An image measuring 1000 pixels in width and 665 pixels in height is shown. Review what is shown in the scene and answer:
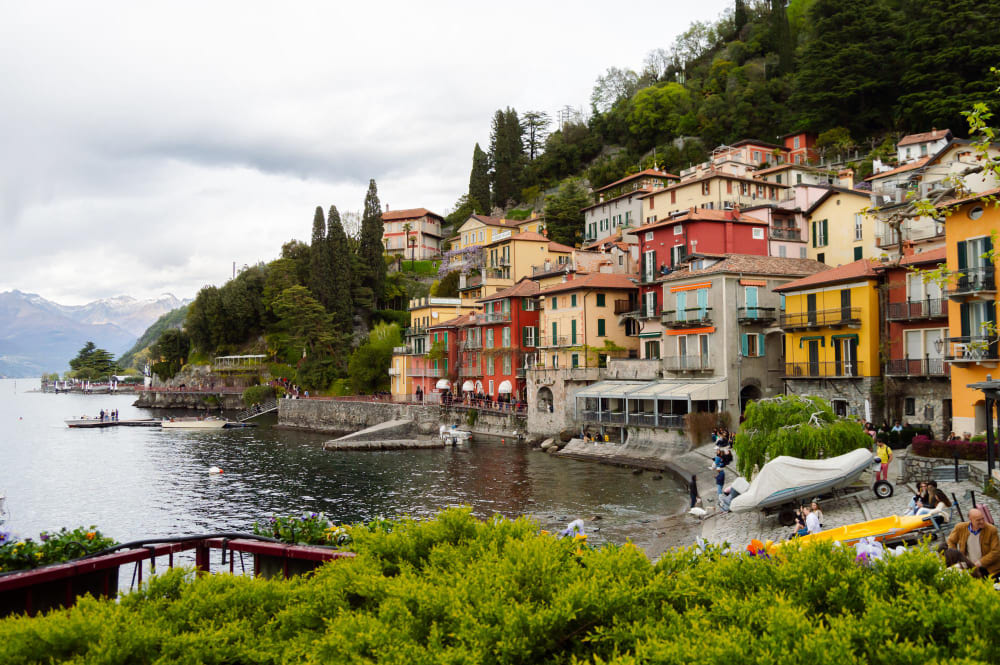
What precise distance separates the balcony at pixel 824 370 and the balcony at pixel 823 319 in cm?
209

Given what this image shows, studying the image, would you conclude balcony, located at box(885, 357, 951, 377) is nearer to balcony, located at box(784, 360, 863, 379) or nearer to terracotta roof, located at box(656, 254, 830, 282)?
balcony, located at box(784, 360, 863, 379)

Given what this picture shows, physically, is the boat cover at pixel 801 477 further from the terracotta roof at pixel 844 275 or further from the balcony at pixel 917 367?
the terracotta roof at pixel 844 275

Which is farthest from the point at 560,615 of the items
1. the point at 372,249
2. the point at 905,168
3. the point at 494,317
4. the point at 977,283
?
the point at 372,249

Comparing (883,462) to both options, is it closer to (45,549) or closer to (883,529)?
(883,529)

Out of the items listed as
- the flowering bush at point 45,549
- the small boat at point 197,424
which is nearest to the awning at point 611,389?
the flowering bush at point 45,549

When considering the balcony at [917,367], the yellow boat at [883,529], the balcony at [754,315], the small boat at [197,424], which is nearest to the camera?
the yellow boat at [883,529]

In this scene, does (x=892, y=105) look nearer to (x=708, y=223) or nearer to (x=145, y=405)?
(x=708, y=223)

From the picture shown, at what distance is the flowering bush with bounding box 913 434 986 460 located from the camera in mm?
22109

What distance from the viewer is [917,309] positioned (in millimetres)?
34469

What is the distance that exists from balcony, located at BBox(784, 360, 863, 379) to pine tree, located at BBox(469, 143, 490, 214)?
88098 millimetres

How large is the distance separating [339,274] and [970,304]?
246 feet

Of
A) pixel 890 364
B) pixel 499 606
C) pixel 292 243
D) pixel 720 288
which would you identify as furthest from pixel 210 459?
pixel 292 243

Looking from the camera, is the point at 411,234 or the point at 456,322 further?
the point at 411,234

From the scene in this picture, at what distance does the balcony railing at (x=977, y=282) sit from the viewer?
86.4ft
